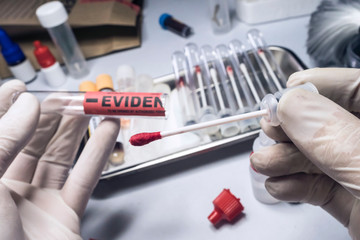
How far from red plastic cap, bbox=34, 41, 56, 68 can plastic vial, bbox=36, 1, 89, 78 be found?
0.15 ft

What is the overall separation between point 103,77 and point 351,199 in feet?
2.23

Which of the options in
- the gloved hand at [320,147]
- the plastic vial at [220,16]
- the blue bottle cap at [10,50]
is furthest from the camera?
the plastic vial at [220,16]

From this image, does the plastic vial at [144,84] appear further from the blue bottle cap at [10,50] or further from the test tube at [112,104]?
the blue bottle cap at [10,50]

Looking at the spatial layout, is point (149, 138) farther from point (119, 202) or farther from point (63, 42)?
point (63, 42)

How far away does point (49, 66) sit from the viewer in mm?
991

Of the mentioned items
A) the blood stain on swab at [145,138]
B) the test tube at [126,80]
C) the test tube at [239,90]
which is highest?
the blood stain on swab at [145,138]

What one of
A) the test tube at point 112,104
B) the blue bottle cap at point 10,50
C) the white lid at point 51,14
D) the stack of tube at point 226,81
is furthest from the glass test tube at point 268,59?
the blue bottle cap at point 10,50

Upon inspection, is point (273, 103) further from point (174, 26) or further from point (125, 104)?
point (174, 26)

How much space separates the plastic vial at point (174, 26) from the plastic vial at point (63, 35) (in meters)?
0.35

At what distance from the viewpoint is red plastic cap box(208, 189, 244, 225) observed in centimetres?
57

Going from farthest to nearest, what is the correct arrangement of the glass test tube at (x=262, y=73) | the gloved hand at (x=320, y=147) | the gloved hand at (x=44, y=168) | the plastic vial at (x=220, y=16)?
the plastic vial at (x=220, y=16) < the glass test tube at (x=262, y=73) < the gloved hand at (x=44, y=168) < the gloved hand at (x=320, y=147)

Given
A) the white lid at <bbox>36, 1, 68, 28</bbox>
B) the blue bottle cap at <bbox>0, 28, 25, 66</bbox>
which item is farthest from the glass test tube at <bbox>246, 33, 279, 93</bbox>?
the blue bottle cap at <bbox>0, 28, 25, 66</bbox>

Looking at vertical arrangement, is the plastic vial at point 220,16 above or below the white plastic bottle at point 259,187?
above

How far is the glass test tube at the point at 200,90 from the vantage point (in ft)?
2.35
